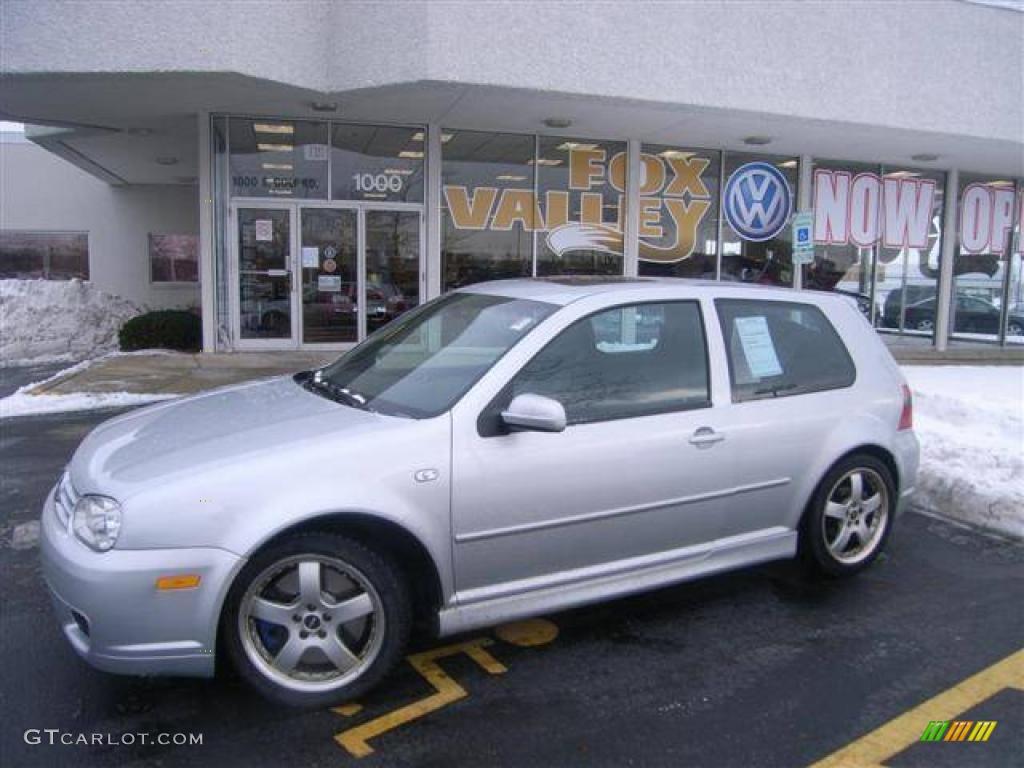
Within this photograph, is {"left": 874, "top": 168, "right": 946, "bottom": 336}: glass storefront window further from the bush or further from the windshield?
the windshield

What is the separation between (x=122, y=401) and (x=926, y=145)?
12.9 meters

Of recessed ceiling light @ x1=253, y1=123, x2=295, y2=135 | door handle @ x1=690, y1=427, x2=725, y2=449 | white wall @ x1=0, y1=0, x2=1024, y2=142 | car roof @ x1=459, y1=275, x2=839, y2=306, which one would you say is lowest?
door handle @ x1=690, y1=427, x2=725, y2=449

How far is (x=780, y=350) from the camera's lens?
172 inches

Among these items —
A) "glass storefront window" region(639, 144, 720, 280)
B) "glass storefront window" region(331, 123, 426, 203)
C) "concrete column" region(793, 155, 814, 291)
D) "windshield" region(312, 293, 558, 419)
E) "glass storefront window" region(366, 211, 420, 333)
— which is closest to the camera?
"windshield" region(312, 293, 558, 419)

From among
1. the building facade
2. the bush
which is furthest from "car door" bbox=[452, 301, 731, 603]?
the bush

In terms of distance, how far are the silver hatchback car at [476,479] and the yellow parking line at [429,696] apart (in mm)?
171

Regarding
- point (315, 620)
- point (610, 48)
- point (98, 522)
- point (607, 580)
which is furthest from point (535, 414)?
point (610, 48)

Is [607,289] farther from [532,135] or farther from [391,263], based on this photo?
[532,135]

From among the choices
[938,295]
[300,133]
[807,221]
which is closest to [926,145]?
[938,295]

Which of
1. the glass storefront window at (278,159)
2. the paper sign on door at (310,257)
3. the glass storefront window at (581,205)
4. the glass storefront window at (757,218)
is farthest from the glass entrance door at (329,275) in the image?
the glass storefront window at (757,218)

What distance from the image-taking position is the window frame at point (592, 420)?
343 centimetres

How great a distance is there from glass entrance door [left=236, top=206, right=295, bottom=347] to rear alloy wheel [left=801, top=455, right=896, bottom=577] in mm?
10441

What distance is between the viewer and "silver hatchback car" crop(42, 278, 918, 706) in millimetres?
2973

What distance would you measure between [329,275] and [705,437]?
1042cm
